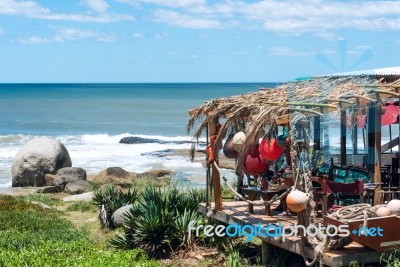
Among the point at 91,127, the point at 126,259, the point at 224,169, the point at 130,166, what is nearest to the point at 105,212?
the point at 126,259

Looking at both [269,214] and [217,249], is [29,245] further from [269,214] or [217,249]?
[269,214]

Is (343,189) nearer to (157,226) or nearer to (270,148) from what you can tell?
(270,148)

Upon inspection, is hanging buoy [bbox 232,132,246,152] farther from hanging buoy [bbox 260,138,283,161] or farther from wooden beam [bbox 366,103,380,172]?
wooden beam [bbox 366,103,380,172]

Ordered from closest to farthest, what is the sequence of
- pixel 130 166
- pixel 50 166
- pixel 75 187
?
pixel 75 187, pixel 50 166, pixel 130 166

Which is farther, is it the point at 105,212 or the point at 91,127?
the point at 91,127

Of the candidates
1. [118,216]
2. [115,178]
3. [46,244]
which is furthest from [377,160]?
[115,178]

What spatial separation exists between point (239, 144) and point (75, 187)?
12377 millimetres

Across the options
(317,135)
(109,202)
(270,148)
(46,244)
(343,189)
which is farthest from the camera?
(109,202)

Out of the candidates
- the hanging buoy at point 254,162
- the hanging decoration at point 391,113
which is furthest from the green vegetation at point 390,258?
the hanging decoration at point 391,113

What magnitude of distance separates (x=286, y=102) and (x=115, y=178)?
15.3m

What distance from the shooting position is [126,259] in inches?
457

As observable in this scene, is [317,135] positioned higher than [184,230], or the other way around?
[317,135]

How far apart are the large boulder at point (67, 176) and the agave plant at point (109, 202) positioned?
7.20 meters

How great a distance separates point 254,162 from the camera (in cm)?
1176
